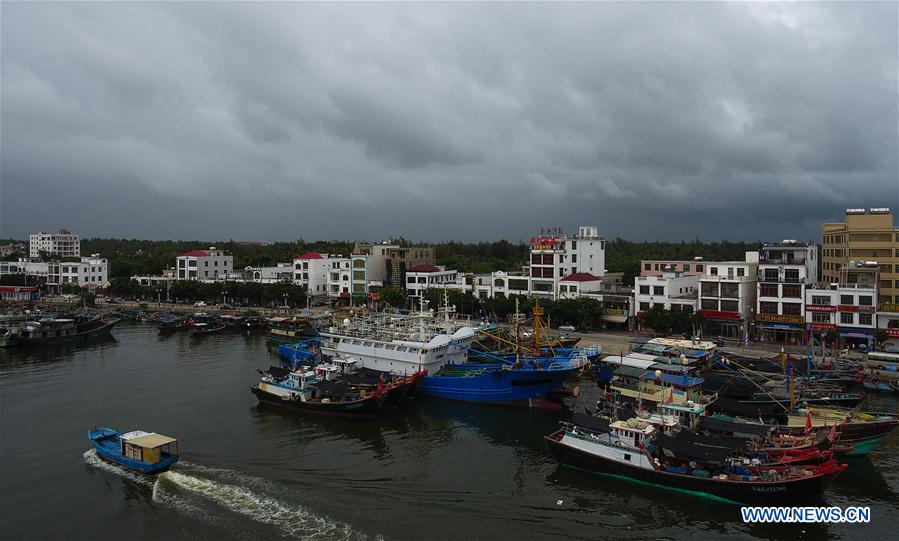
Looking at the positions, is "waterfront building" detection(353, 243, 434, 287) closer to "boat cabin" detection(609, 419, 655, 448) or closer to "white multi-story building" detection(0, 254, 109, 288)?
"white multi-story building" detection(0, 254, 109, 288)

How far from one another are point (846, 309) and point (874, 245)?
24.9 ft

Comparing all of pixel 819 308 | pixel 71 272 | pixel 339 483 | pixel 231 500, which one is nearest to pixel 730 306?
pixel 819 308

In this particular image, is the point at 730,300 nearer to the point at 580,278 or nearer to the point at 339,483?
the point at 580,278

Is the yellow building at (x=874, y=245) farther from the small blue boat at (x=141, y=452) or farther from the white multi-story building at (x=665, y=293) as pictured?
the small blue boat at (x=141, y=452)

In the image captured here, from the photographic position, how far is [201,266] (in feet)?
256

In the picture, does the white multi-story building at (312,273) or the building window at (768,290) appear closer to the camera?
the building window at (768,290)

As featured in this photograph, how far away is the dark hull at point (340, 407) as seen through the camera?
26.9 m

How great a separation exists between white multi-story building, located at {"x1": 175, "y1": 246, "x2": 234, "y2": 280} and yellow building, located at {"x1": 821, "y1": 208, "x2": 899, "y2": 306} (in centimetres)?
6676

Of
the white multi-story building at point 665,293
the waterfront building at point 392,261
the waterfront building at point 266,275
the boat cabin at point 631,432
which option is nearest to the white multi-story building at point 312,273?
the waterfront building at point 266,275

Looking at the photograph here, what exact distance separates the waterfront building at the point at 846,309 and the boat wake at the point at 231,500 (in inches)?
1349

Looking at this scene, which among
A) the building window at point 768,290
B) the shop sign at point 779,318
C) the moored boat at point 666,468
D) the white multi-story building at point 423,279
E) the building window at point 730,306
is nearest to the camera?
Answer: the moored boat at point 666,468

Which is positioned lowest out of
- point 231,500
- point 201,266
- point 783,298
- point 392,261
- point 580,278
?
point 231,500

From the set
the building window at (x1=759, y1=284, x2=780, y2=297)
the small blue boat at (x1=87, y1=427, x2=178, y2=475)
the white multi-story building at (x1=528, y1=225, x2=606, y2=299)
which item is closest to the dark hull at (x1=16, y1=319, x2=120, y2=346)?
the small blue boat at (x1=87, y1=427, x2=178, y2=475)

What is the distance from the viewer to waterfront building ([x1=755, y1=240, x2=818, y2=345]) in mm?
40125
